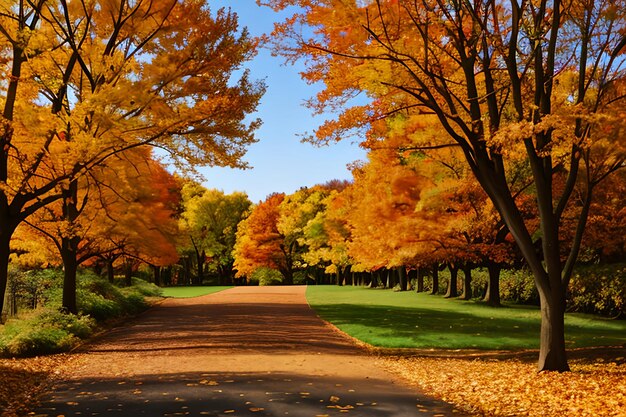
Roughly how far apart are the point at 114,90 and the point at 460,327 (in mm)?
12628

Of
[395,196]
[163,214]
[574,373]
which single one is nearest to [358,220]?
[395,196]

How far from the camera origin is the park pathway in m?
6.48

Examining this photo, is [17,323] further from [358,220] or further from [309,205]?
[309,205]

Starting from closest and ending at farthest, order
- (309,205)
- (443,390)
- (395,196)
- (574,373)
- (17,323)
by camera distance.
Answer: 1. (443,390)
2. (574,373)
3. (17,323)
4. (395,196)
5. (309,205)

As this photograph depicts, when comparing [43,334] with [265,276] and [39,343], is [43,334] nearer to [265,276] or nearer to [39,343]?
[39,343]

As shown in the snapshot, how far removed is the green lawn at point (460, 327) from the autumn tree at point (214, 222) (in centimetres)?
4414

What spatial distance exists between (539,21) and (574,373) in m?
5.93

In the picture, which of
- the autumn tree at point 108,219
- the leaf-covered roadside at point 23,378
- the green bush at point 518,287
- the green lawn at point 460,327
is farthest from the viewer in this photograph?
the green bush at point 518,287

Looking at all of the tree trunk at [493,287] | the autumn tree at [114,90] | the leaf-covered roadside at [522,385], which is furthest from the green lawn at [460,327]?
the autumn tree at [114,90]

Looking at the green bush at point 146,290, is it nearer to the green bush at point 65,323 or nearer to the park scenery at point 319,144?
the park scenery at point 319,144

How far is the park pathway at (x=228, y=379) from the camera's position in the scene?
6.48m

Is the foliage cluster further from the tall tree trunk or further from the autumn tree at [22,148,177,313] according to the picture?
the autumn tree at [22,148,177,313]

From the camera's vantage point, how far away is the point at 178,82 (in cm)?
1148

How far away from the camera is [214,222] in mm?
68562
